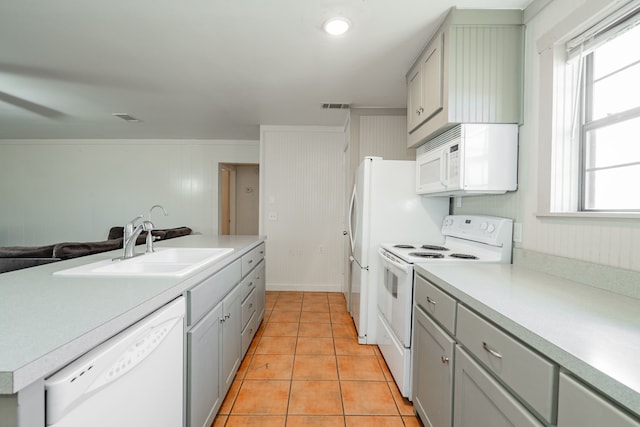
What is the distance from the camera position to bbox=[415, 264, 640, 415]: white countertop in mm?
575

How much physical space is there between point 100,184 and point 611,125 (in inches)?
256

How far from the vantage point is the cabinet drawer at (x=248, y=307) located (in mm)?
2127

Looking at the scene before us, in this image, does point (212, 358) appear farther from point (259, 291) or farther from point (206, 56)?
point (206, 56)

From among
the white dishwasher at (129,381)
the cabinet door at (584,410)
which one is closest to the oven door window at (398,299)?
the cabinet door at (584,410)

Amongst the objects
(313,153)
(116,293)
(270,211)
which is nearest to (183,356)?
(116,293)

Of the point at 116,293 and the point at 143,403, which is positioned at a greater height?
the point at 116,293

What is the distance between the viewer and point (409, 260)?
5.50 feet

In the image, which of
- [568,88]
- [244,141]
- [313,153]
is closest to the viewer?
[568,88]

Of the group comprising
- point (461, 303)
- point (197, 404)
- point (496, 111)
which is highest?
point (496, 111)

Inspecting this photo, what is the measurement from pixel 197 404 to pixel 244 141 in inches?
174

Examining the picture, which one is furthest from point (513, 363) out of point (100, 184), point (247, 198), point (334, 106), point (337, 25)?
point (100, 184)

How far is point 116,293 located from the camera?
3.11 feet

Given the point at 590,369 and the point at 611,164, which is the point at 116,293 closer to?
the point at 590,369

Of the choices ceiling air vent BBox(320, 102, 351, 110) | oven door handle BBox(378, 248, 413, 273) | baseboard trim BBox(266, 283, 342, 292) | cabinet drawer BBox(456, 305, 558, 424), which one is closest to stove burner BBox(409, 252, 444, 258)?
oven door handle BBox(378, 248, 413, 273)
